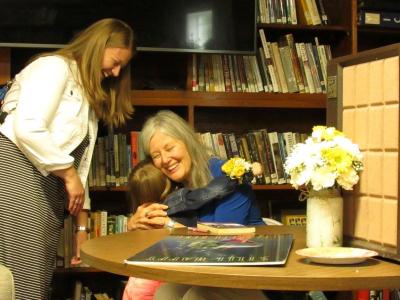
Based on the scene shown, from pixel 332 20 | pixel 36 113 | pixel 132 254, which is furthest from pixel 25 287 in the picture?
pixel 332 20

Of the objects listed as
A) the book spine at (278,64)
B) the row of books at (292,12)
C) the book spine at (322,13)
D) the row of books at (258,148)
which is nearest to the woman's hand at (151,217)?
the row of books at (258,148)

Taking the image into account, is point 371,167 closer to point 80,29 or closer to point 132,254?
point 132,254

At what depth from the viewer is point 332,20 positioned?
310 cm

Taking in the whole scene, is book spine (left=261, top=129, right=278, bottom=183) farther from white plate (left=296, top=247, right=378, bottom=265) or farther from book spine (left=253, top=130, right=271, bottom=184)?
white plate (left=296, top=247, right=378, bottom=265)

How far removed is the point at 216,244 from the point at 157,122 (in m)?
1.08

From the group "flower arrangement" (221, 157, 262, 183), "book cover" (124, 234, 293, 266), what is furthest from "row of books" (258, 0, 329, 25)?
"book cover" (124, 234, 293, 266)

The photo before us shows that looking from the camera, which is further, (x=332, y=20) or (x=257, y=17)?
(x=332, y=20)

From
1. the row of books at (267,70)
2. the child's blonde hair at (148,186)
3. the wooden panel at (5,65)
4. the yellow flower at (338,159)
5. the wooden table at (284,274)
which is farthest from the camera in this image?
the row of books at (267,70)

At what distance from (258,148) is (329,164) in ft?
5.63

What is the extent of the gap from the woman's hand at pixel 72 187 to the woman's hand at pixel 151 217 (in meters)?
0.27

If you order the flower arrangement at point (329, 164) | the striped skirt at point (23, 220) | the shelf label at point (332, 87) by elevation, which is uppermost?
the shelf label at point (332, 87)

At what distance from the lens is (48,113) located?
1.99m

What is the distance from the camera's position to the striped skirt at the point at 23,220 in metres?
2.00

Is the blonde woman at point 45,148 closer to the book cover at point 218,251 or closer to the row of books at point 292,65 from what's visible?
the book cover at point 218,251
